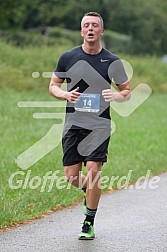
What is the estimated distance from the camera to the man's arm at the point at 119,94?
7.39 m

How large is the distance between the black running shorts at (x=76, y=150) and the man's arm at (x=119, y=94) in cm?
41

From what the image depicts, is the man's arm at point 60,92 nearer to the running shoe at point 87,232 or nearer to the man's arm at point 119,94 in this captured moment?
the man's arm at point 119,94

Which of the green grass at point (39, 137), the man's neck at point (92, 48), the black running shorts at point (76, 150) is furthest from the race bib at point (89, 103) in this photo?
the green grass at point (39, 137)

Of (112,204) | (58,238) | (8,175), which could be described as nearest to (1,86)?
(8,175)

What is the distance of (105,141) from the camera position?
7.56 m

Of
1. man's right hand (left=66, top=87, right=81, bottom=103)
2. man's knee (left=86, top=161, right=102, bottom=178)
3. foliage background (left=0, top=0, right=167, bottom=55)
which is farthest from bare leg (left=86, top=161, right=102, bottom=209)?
foliage background (left=0, top=0, right=167, bottom=55)

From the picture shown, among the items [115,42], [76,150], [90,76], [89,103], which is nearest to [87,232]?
[76,150]

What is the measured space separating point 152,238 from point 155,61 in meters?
38.0

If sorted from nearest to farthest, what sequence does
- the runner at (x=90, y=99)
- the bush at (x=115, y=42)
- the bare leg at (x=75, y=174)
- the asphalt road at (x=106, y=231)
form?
the asphalt road at (x=106, y=231) < the runner at (x=90, y=99) < the bare leg at (x=75, y=174) < the bush at (x=115, y=42)

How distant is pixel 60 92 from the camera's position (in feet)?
24.8

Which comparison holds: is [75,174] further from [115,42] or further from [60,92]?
[115,42]

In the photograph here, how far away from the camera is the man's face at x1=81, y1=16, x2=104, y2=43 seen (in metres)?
7.47

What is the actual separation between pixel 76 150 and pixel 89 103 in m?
0.52

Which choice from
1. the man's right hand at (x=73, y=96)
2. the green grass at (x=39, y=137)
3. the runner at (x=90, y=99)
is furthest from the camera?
the green grass at (x=39, y=137)
